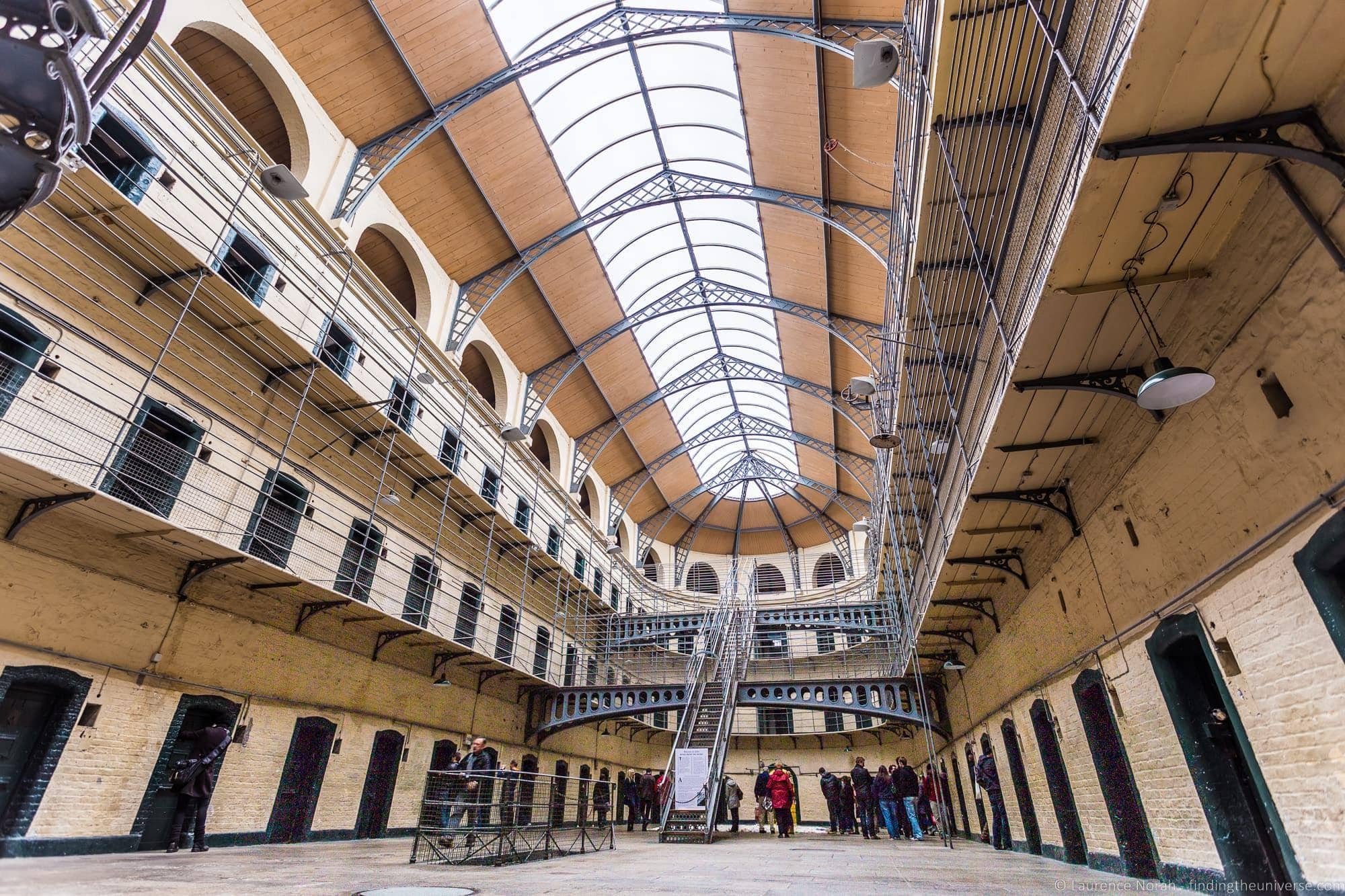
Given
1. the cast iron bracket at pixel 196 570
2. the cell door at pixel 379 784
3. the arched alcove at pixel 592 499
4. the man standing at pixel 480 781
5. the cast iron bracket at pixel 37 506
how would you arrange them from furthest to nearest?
the arched alcove at pixel 592 499 < the cell door at pixel 379 784 < the cast iron bracket at pixel 196 570 < the man standing at pixel 480 781 < the cast iron bracket at pixel 37 506

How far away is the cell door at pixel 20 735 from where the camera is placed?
5.66 meters

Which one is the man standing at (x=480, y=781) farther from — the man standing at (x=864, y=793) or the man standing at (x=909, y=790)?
the man standing at (x=909, y=790)

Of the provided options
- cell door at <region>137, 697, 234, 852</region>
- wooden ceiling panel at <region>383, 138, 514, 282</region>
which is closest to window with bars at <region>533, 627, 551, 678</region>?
cell door at <region>137, 697, 234, 852</region>

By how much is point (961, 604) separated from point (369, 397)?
999cm

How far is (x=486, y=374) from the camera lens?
16.0 m

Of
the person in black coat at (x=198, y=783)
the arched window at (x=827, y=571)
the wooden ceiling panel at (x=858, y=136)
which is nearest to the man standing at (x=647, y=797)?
the arched window at (x=827, y=571)

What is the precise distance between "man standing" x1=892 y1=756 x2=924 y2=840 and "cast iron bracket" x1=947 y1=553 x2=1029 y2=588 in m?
5.70

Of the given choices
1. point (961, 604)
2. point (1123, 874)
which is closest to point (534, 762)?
point (961, 604)

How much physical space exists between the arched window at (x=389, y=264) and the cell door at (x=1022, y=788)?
12436 mm

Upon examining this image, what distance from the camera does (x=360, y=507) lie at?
10.5 meters

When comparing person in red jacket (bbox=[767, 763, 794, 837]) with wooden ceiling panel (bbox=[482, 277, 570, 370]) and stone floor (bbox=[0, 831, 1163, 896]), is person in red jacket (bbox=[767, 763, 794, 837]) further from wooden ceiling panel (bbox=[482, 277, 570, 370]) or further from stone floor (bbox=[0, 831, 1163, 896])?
wooden ceiling panel (bbox=[482, 277, 570, 370])

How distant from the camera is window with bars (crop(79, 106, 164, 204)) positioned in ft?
22.4

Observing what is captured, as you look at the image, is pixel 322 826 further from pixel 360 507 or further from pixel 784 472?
pixel 784 472

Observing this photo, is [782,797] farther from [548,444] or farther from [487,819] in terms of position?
[548,444]
